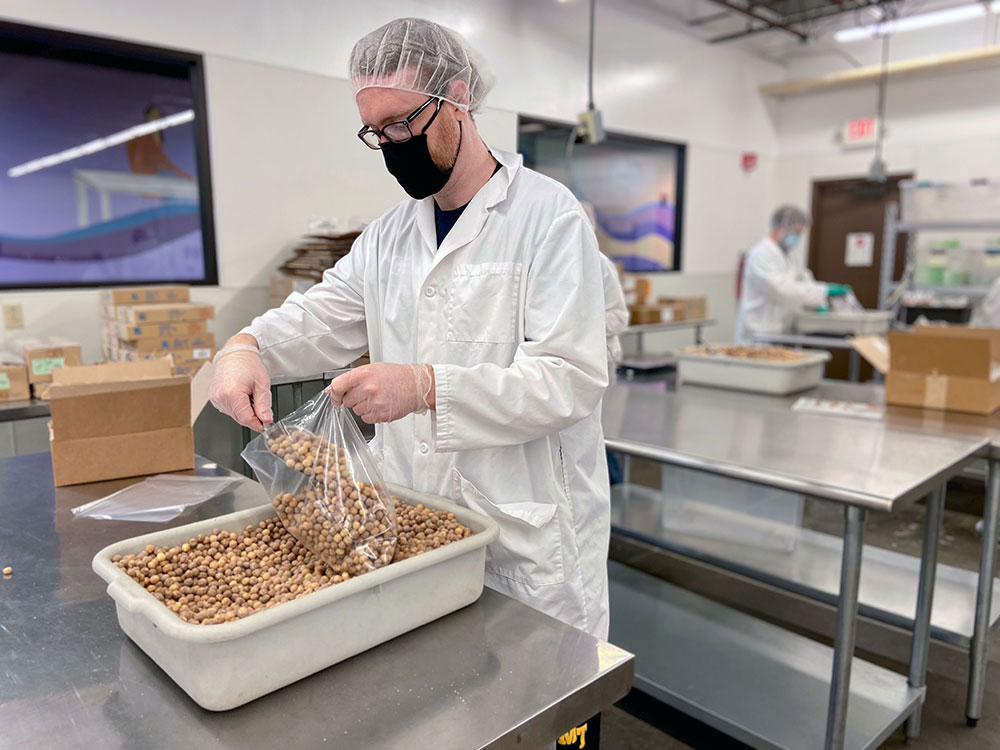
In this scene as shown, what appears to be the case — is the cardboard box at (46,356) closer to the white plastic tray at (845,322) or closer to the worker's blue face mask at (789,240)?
the worker's blue face mask at (789,240)

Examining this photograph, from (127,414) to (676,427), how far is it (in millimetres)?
1435

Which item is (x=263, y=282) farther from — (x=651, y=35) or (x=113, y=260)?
(x=651, y=35)

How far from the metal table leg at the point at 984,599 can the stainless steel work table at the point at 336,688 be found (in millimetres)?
1607

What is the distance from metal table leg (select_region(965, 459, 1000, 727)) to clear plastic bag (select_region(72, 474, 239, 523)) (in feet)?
6.33

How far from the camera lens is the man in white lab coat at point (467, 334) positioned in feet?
3.22

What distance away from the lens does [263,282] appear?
5.77ft

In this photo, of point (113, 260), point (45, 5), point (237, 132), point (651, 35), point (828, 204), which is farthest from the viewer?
point (828, 204)

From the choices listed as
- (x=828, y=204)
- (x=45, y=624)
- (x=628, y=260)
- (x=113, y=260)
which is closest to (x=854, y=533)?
(x=45, y=624)

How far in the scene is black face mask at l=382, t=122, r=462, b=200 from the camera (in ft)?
3.60

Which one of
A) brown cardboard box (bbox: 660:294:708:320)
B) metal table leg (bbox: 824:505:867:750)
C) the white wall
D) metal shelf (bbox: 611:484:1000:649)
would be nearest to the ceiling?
brown cardboard box (bbox: 660:294:708:320)

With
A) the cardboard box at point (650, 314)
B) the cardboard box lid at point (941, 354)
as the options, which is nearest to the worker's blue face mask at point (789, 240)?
the cardboard box at point (650, 314)

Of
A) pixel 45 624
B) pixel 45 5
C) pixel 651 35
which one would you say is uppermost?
pixel 651 35

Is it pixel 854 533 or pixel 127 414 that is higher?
pixel 127 414

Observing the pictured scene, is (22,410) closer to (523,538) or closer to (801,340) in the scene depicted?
(523,538)
